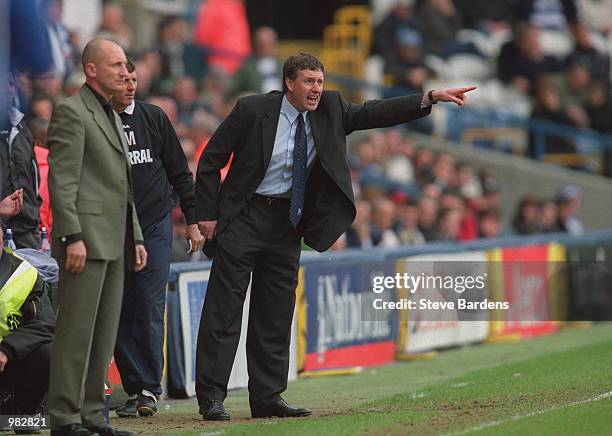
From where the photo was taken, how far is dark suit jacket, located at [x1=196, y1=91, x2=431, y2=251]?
30.7 ft

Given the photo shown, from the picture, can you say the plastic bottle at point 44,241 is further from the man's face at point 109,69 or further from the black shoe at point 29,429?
the man's face at point 109,69

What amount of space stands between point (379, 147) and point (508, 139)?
513cm

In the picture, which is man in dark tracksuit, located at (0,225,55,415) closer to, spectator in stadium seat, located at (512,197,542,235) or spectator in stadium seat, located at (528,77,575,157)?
spectator in stadium seat, located at (512,197,542,235)

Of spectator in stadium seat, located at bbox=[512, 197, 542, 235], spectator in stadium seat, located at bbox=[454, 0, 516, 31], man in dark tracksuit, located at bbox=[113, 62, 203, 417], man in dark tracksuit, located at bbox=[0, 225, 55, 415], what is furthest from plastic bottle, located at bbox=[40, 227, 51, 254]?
spectator in stadium seat, located at bbox=[454, 0, 516, 31]

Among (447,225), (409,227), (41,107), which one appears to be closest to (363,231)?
(409,227)

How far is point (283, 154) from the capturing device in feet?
30.9

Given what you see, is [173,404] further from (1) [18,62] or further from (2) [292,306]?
(1) [18,62]

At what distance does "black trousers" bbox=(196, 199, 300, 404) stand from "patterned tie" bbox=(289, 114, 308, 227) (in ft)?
0.39

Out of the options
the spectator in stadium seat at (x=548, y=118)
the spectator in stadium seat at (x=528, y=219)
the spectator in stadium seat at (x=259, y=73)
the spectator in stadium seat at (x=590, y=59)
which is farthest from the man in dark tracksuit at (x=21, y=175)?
the spectator in stadium seat at (x=590, y=59)

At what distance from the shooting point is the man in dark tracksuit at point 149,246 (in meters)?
9.80

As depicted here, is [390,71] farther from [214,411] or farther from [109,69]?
[109,69]

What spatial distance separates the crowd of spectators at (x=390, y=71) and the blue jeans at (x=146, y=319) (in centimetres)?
280

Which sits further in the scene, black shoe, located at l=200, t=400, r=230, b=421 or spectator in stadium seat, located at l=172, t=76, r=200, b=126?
spectator in stadium seat, located at l=172, t=76, r=200, b=126

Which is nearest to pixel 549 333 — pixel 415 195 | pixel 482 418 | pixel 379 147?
pixel 415 195
